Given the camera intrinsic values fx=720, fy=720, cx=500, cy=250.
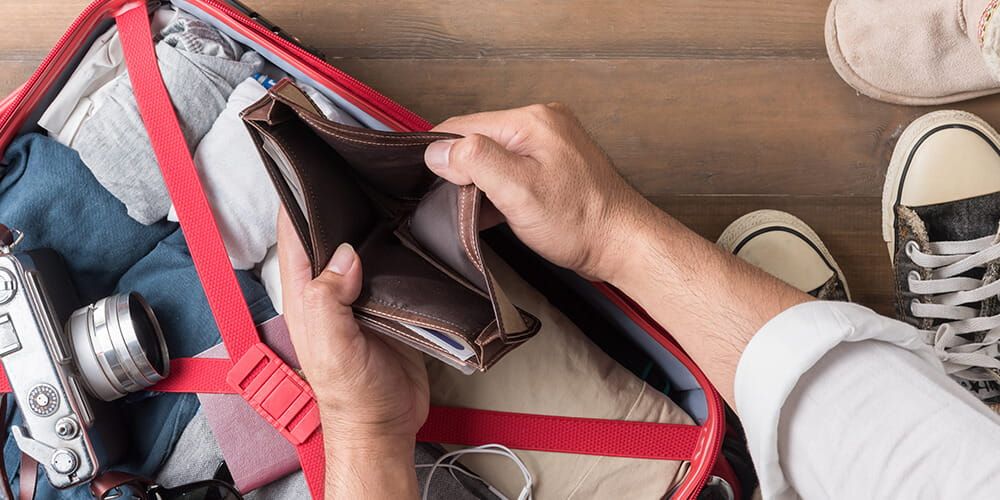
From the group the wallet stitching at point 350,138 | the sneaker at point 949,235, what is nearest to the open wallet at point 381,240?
the wallet stitching at point 350,138

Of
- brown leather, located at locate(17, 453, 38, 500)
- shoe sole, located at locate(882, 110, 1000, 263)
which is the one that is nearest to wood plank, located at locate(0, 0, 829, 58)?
shoe sole, located at locate(882, 110, 1000, 263)

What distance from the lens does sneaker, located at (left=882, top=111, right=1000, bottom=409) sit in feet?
3.21

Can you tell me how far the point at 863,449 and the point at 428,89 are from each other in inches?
28.5

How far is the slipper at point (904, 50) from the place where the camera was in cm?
100

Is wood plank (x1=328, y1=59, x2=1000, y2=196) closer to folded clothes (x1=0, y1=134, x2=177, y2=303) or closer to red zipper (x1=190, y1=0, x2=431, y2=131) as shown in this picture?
red zipper (x1=190, y1=0, x2=431, y2=131)

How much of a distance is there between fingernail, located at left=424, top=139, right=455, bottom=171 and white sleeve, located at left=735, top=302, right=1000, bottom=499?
31 centimetres

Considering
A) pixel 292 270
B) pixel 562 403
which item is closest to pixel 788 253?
pixel 562 403

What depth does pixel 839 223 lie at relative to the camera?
1038 millimetres

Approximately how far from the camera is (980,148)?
1009mm

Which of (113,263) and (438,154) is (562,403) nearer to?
(438,154)

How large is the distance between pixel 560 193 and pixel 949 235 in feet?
2.11

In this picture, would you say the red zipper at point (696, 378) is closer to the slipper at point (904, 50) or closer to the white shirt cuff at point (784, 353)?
the white shirt cuff at point (784, 353)

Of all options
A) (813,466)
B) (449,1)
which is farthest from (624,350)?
(449,1)

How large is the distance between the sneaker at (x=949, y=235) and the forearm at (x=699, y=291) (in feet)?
1.40
